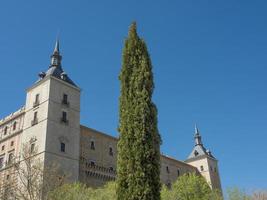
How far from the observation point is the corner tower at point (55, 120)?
129ft

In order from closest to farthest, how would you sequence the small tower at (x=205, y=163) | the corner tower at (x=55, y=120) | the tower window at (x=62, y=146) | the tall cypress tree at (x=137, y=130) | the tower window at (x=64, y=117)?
1. the tall cypress tree at (x=137, y=130)
2. the corner tower at (x=55, y=120)
3. the tower window at (x=62, y=146)
4. the tower window at (x=64, y=117)
5. the small tower at (x=205, y=163)

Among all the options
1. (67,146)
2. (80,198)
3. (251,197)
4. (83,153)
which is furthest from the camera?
(83,153)

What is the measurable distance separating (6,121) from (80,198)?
2549cm

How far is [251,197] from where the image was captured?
119ft

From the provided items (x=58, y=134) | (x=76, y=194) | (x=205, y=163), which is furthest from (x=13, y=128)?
(x=205, y=163)

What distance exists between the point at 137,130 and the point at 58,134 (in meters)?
26.4

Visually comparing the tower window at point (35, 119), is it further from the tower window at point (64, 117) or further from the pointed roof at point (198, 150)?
the pointed roof at point (198, 150)

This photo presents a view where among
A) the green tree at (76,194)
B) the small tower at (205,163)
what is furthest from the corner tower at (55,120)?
the small tower at (205,163)

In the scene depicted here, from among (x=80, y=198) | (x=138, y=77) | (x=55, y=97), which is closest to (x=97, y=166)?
(x=55, y=97)

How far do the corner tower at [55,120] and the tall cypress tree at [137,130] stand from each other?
23.0 m

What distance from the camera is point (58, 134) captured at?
134ft

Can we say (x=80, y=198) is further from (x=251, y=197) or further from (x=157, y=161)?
(x=251, y=197)

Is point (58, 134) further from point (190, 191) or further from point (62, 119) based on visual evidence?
point (190, 191)

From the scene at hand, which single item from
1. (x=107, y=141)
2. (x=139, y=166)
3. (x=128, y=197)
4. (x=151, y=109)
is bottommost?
(x=128, y=197)
